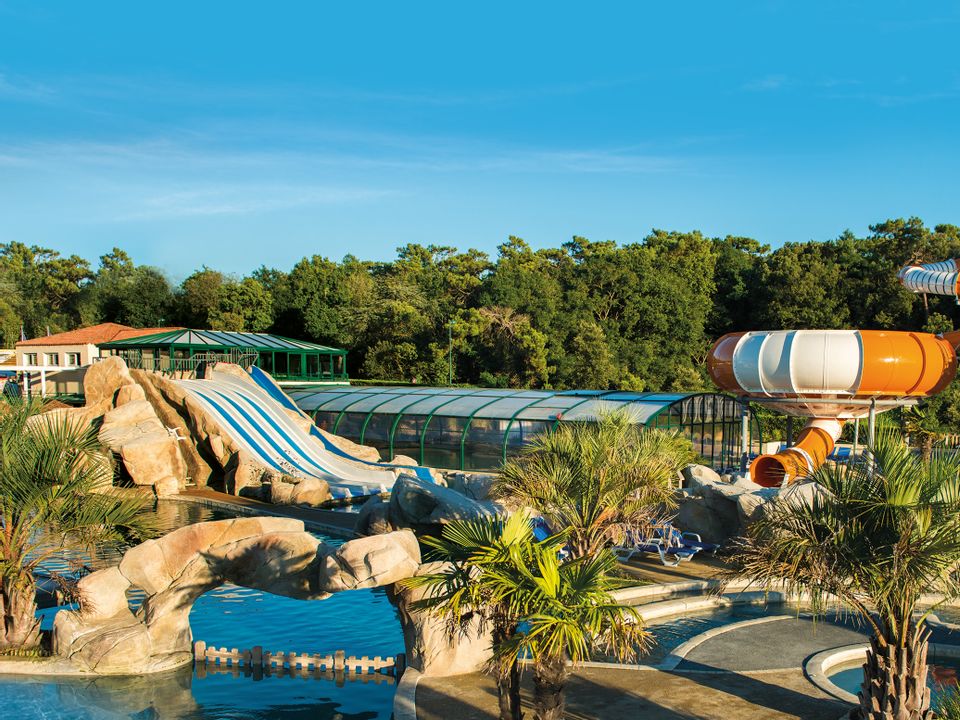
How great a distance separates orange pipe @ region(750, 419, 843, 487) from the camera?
23.6m

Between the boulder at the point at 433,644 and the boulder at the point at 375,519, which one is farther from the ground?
the boulder at the point at 375,519

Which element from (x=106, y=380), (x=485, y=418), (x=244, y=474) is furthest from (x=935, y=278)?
(x=106, y=380)

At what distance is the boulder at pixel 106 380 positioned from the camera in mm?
31328

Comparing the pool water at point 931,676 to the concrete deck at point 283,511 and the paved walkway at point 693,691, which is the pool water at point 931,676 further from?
the concrete deck at point 283,511

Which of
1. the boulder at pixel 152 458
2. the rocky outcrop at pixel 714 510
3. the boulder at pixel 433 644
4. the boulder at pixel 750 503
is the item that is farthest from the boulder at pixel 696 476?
the boulder at pixel 152 458

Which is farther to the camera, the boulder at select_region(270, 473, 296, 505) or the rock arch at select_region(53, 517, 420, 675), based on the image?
the boulder at select_region(270, 473, 296, 505)

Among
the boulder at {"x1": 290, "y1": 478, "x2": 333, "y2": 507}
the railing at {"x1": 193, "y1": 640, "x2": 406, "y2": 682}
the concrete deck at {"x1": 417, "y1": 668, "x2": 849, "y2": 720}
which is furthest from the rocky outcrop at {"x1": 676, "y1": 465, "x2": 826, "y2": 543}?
the boulder at {"x1": 290, "y1": 478, "x2": 333, "y2": 507}

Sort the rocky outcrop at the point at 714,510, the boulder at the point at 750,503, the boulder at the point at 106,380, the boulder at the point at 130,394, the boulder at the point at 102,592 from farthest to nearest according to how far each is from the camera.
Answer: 1. the boulder at the point at 106,380
2. the boulder at the point at 130,394
3. the rocky outcrop at the point at 714,510
4. the boulder at the point at 750,503
5. the boulder at the point at 102,592

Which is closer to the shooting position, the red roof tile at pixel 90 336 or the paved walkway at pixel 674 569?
the paved walkway at pixel 674 569

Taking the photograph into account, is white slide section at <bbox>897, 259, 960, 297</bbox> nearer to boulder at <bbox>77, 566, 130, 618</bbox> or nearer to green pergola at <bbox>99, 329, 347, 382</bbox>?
boulder at <bbox>77, 566, 130, 618</bbox>

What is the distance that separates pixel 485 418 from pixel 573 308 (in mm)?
23714

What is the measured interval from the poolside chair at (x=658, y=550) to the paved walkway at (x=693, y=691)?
477cm

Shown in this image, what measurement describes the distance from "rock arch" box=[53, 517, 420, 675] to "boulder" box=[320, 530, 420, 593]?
2.70ft

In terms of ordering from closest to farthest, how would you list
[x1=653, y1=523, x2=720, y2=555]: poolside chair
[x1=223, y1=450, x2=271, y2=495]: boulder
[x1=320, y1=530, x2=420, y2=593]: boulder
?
[x1=320, y1=530, x2=420, y2=593]: boulder
[x1=653, y1=523, x2=720, y2=555]: poolside chair
[x1=223, y1=450, x2=271, y2=495]: boulder
